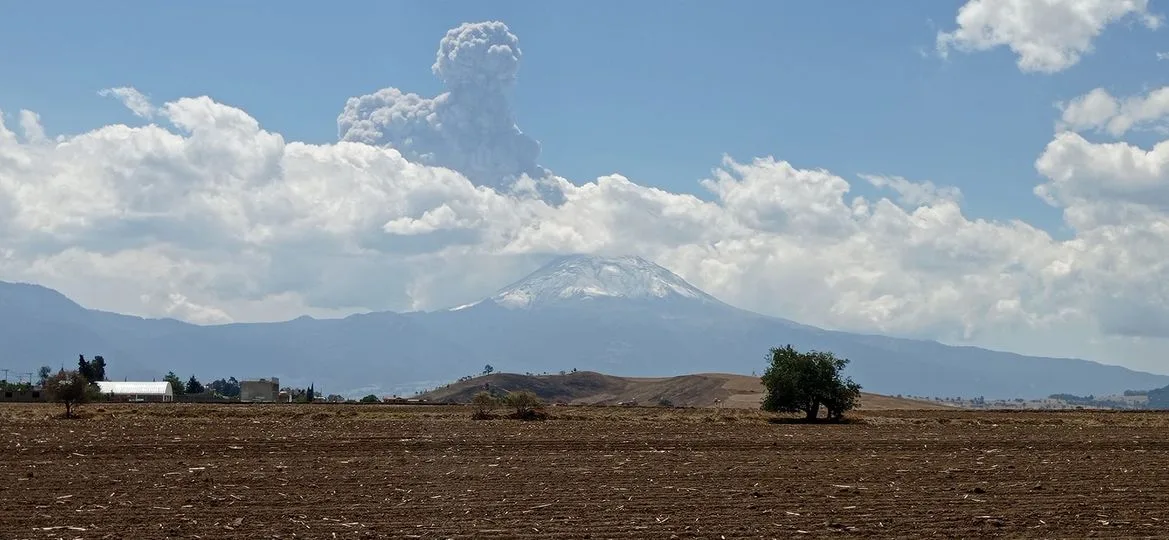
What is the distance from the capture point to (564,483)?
2986 cm

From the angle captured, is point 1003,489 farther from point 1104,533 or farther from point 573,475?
point 573,475

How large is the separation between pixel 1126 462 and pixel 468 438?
23674 millimetres

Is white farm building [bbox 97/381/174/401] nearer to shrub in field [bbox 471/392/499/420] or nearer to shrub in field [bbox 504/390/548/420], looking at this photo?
shrub in field [bbox 471/392/499/420]

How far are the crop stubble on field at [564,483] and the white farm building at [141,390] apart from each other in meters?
90.4

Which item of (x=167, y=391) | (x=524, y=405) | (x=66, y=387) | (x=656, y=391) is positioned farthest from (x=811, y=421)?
(x=167, y=391)

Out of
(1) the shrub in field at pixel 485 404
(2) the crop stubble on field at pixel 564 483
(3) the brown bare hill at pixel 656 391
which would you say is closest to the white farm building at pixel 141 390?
(3) the brown bare hill at pixel 656 391

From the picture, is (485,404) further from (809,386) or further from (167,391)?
(167,391)

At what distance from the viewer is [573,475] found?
31.8m

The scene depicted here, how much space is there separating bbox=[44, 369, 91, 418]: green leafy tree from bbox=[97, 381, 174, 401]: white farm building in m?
62.9

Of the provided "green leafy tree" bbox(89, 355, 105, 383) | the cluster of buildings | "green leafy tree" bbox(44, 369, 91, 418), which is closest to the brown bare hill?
the cluster of buildings

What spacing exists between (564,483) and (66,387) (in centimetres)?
4966

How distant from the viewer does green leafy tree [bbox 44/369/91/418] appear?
68812 mm

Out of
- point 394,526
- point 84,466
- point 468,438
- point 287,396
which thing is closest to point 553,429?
point 468,438

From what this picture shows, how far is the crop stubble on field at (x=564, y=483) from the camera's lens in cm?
2336
